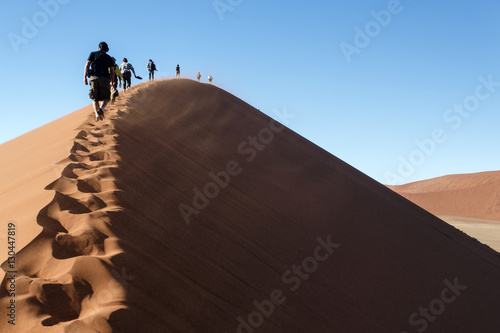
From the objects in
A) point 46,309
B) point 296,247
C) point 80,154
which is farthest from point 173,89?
point 46,309

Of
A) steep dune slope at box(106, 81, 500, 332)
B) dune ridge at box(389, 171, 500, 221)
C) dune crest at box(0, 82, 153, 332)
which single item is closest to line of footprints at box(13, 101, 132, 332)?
dune crest at box(0, 82, 153, 332)

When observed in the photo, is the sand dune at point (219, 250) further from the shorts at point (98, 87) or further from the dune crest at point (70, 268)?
the shorts at point (98, 87)

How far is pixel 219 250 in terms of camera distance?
3.65 metres

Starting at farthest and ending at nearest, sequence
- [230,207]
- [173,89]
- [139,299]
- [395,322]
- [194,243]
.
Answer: [173,89], [230,207], [395,322], [194,243], [139,299]

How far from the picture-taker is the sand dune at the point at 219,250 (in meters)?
2.40

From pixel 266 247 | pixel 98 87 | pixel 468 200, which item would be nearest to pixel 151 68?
pixel 98 87

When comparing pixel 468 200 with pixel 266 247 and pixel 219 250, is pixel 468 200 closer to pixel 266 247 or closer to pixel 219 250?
pixel 266 247

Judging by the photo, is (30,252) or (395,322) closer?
(30,252)

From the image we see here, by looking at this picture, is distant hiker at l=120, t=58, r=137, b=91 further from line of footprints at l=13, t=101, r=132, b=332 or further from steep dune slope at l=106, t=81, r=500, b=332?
line of footprints at l=13, t=101, r=132, b=332

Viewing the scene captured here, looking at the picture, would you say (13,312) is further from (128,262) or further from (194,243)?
(194,243)

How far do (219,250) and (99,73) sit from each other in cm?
524

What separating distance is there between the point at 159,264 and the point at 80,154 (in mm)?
2413

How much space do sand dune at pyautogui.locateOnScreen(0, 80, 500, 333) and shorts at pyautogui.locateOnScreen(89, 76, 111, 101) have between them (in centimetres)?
52

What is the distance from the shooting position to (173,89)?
13.2m
